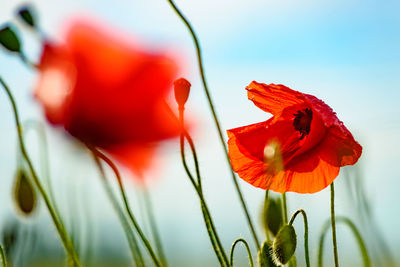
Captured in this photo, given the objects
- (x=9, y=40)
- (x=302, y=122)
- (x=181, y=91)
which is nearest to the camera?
(x=181, y=91)

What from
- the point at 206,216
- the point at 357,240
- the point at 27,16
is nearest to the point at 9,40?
the point at 27,16

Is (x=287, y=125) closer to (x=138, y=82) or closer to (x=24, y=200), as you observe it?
(x=138, y=82)

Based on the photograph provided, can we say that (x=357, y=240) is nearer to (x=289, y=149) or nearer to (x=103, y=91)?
(x=289, y=149)

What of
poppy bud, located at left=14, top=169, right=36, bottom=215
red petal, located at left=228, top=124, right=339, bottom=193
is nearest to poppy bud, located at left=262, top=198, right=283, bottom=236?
red petal, located at left=228, top=124, right=339, bottom=193

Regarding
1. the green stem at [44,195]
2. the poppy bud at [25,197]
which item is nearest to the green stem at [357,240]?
the green stem at [44,195]

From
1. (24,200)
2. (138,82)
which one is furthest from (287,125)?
(24,200)
